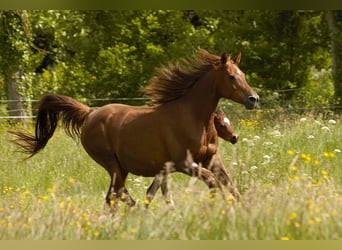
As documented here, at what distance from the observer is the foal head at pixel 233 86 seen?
6.74 m

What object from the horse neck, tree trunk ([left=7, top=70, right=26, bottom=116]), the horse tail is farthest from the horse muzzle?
tree trunk ([left=7, top=70, right=26, bottom=116])

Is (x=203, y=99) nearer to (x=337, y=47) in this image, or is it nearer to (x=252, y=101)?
(x=252, y=101)

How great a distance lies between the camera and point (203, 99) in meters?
6.88

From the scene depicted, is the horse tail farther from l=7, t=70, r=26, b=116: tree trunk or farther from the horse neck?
Answer: l=7, t=70, r=26, b=116: tree trunk

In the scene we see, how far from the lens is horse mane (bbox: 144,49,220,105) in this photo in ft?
23.1

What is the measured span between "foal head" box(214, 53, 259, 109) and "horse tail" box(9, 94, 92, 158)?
1.80 meters

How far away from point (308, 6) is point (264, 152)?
7557 mm

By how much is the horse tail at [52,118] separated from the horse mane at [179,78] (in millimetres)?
1142

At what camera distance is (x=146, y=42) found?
23.1 meters

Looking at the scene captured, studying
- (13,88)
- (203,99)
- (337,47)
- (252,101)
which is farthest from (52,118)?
(13,88)

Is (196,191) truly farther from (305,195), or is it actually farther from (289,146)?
(289,146)

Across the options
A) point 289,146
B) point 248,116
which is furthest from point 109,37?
point 289,146

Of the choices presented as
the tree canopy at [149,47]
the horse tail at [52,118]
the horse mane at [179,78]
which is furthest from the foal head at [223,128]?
the tree canopy at [149,47]

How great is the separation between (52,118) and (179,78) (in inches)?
71.0
